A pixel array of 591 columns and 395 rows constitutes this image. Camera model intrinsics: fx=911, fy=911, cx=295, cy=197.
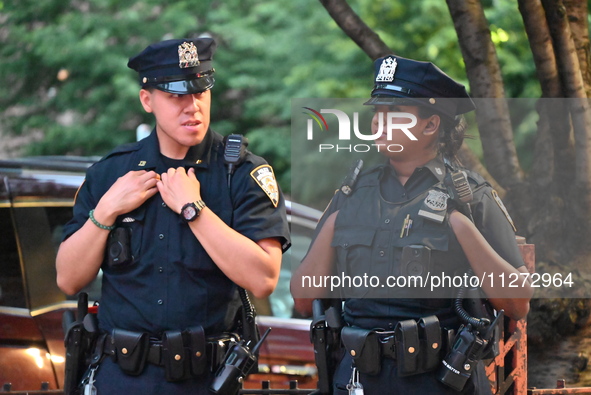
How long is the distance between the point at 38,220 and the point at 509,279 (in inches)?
99.4

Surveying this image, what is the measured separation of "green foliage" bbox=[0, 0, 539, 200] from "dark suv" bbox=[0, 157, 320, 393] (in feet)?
20.8

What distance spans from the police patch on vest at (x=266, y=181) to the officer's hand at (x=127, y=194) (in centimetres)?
33

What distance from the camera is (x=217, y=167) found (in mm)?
3115

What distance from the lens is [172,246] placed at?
3.01 m

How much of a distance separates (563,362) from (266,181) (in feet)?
6.78

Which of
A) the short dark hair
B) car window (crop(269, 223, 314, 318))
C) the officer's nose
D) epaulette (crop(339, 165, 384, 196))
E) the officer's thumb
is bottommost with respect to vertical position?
car window (crop(269, 223, 314, 318))

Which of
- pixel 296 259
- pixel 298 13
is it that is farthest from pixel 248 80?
pixel 296 259

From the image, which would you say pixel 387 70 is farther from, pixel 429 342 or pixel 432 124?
pixel 429 342

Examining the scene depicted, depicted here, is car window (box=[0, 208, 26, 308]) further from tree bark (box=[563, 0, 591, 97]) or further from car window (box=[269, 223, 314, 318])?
tree bark (box=[563, 0, 591, 97])

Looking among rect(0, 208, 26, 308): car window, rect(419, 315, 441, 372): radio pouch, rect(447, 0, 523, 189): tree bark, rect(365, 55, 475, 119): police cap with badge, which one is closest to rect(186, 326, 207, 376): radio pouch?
rect(419, 315, 441, 372): radio pouch

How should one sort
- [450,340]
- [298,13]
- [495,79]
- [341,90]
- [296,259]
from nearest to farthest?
[450,340] < [296,259] < [495,79] < [341,90] < [298,13]

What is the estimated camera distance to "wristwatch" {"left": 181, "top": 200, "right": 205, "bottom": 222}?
289 cm

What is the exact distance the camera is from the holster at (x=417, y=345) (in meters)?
2.97

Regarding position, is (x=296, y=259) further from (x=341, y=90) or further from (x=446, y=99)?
(x=341, y=90)
